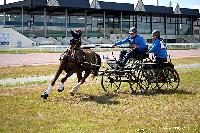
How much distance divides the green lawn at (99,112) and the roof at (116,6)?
65.0 m

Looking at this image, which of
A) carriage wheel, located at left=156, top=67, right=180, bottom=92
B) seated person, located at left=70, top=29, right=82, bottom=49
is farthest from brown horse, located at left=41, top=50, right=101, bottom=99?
carriage wheel, located at left=156, top=67, right=180, bottom=92

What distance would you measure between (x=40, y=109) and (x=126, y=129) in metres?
3.13

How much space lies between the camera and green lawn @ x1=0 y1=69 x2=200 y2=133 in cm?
824

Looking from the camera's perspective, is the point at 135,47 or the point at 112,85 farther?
the point at 112,85

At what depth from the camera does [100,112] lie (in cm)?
993

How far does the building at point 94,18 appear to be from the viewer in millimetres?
70562

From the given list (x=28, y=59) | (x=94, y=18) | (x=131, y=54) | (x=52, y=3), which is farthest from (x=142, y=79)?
(x=94, y=18)

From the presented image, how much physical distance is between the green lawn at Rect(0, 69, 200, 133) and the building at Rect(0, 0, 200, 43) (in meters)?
54.9

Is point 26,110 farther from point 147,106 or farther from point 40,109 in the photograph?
point 147,106

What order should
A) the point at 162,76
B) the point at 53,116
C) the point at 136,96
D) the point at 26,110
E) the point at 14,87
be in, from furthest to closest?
1. the point at 14,87
2. the point at 162,76
3. the point at 136,96
4. the point at 26,110
5. the point at 53,116

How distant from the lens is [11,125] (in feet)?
28.1

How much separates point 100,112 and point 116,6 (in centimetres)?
7132

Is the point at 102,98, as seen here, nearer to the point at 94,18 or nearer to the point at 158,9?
the point at 94,18

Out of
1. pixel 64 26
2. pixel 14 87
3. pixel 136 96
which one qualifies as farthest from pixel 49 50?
→ pixel 136 96
